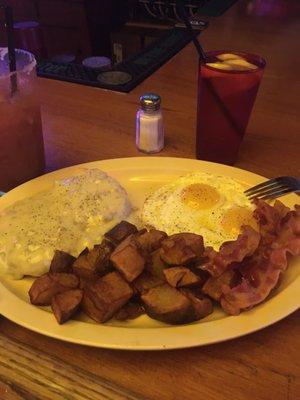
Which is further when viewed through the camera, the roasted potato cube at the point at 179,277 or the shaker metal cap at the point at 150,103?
the shaker metal cap at the point at 150,103

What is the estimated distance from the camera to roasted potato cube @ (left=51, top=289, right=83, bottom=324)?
0.88m

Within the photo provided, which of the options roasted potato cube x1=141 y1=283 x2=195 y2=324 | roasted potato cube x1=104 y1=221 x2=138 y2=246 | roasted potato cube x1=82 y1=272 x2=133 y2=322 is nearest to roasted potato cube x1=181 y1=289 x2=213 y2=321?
roasted potato cube x1=141 y1=283 x2=195 y2=324

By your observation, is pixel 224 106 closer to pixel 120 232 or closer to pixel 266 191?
pixel 266 191

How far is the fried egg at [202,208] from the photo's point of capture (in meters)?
1.22

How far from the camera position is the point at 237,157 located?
1.54 metres

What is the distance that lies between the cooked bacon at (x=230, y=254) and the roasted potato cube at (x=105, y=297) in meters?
0.18

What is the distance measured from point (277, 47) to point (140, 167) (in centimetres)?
154

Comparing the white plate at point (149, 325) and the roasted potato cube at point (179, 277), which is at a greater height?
the roasted potato cube at point (179, 277)

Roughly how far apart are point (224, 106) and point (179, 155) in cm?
27

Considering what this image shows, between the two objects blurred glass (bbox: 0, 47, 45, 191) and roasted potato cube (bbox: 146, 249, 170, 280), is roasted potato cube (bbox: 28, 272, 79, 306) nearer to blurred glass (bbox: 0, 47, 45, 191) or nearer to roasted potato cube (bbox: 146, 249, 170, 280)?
roasted potato cube (bbox: 146, 249, 170, 280)

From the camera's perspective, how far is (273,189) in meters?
1.26

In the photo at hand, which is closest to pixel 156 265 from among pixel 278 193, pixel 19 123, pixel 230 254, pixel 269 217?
pixel 230 254

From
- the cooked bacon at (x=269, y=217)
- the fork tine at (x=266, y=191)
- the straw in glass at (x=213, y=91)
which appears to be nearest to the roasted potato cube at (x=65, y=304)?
the cooked bacon at (x=269, y=217)

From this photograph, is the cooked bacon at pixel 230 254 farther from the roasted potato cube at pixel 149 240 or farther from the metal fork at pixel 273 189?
the metal fork at pixel 273 189
